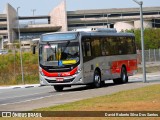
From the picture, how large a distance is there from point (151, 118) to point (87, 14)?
155 meters

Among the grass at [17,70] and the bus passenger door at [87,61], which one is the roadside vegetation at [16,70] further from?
the bus passenger door at [87,61]

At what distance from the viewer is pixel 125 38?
32188 mm

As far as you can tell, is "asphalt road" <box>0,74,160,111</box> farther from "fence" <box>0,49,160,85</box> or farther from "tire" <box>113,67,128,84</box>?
"fence" <box>0,49,160,85</box>

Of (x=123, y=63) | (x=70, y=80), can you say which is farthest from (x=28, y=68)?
(x=70, y=80)

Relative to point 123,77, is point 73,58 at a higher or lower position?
higher

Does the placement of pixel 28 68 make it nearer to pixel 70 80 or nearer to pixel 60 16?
pixel 70 80

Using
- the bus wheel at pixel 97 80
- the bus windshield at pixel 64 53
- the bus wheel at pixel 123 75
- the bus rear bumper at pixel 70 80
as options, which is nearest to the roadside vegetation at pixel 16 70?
the bus wheel at pixel 123 75

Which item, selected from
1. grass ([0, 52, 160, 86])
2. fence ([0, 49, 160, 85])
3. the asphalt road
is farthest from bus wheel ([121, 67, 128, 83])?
grass ([0, 52, 160, 86])

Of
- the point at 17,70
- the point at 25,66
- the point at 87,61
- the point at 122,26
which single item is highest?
the point at 122,26

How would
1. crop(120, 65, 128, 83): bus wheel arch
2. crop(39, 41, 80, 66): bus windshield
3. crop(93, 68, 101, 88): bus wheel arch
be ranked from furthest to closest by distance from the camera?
crop(120, 65, 128, 83): bus wheel arch
crop(93, 68, 101, 88): bus wheel arch
crop(39, 41, 80, 66): bus windshield

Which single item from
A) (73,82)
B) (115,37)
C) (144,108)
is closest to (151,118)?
(144,108)

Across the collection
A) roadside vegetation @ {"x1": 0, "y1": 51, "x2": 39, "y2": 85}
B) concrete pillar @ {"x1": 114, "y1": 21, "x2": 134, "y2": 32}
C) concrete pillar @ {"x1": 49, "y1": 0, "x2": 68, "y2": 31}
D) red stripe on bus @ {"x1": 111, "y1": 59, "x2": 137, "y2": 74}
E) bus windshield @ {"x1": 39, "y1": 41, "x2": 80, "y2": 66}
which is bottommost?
roadside vegetation @ {"x1": 0, "y1": 51, "x2": 39, "y2": 85}

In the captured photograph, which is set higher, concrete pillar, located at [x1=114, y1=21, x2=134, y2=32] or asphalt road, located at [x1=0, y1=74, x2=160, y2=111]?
concrete pillar, located at [x1=114, y1=21, x2=134, y2=32]

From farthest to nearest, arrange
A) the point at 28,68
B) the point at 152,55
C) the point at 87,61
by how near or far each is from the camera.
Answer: the point at 28,68, the point at 152,55, the point at 87,61
